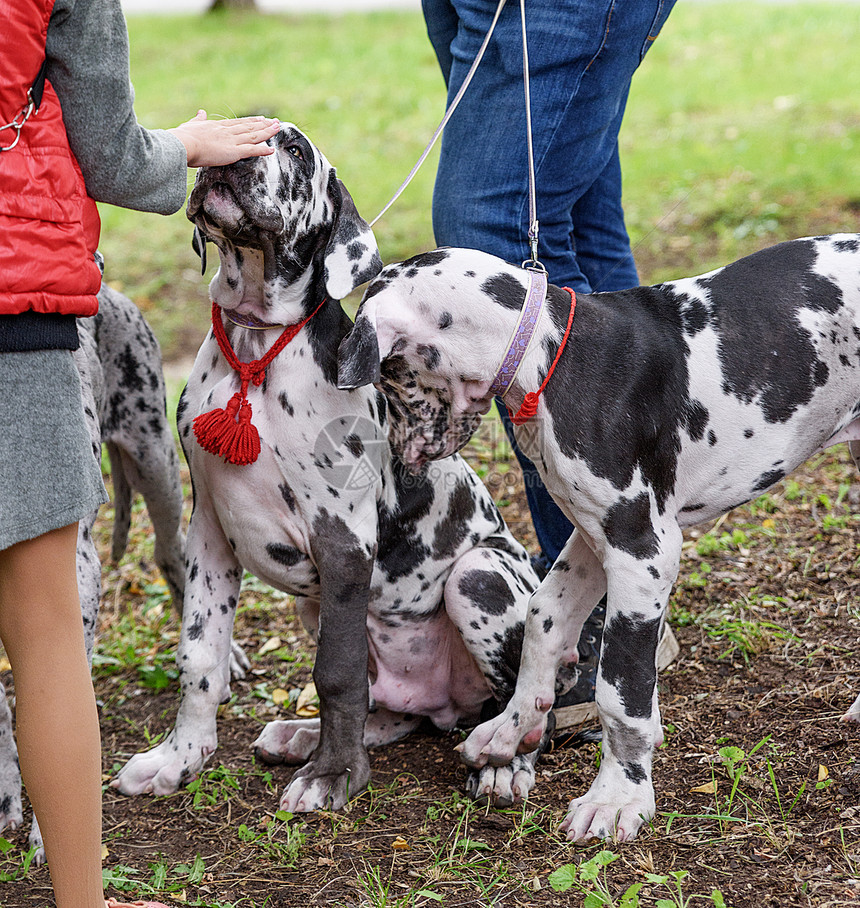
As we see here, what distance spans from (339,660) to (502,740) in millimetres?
543

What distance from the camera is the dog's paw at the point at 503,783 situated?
313 centimetres

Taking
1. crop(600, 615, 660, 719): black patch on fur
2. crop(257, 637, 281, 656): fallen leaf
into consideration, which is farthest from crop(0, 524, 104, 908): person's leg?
crop(257, 637, 281, 656): fallen leaf

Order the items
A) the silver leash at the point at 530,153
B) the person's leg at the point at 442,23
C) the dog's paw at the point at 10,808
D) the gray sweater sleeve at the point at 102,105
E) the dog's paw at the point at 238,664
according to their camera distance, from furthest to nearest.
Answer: the dog's paw at the point at 238,664 < the person's leg at the point at 442,23 < the dog's paw at the point at 10,808 < the silver leash at the point at 530,153 < the gray sweater sleeve at the point at 102,105

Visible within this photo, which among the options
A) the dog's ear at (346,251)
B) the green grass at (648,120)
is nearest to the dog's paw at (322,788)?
the dog's ear at (346,251)

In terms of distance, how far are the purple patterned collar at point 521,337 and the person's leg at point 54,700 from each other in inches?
45.5

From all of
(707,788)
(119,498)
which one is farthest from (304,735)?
(119,498)

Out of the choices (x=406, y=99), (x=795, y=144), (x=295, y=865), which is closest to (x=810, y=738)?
(x=295, y=865)

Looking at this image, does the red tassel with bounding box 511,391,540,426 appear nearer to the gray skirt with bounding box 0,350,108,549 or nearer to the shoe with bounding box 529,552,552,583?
the gray skirt with bounding box 0,350,108,549

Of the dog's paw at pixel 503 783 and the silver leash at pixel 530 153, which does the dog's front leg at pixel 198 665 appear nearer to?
the dog's paw at pixel 503 783

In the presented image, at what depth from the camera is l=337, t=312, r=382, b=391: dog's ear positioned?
2748 millimetres

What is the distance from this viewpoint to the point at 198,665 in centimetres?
332

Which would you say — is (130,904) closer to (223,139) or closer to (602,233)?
(223,139)

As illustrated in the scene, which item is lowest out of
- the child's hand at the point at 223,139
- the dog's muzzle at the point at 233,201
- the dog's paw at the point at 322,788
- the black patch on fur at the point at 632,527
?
the dog's paw at the point at 322,788

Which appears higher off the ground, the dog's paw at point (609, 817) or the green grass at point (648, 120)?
the green grass at point (648, 120)
